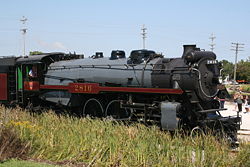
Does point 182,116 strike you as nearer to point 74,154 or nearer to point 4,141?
point 74,154

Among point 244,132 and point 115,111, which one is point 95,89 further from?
point 244,132

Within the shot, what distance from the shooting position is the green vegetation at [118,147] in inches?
282

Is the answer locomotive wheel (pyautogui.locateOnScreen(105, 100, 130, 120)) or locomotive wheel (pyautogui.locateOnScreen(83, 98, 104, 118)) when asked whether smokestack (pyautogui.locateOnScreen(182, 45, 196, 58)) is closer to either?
locomotive wheel (pyautogui.locateOnScreen(105, 100, 130, 120))

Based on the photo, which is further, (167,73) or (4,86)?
(4,86)

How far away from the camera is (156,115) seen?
11.4 m

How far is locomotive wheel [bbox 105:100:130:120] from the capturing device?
12703 mm

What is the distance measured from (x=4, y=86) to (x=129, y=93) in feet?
27.3

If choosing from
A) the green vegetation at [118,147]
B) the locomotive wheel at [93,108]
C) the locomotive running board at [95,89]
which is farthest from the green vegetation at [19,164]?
the locomotive wheel at [93,108]

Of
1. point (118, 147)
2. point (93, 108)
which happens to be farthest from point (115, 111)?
point (118, 147)

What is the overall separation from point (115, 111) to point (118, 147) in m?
4.94

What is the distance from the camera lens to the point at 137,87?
40.2 feet

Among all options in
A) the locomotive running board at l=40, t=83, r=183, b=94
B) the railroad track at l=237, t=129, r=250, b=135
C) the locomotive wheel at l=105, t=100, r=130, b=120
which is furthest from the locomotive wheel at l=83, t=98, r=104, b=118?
the railroad track at l=237, t=129, r=250, b=135

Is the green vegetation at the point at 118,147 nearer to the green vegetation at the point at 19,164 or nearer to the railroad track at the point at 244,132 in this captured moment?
the green vegetation at the point at 19,164

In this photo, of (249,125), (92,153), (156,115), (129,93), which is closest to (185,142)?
(92,153)
